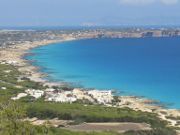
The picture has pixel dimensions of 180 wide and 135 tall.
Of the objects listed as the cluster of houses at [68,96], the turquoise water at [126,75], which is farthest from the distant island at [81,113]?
the turquoise water at [126,75]

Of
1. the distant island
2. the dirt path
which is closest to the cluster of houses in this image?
the distant island

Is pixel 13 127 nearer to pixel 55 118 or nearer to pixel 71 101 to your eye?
pixel 55 118

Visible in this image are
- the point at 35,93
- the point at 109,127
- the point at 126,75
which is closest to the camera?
the point at 109,127

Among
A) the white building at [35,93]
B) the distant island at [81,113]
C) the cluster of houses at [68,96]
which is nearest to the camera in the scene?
the distant island at [81,113]

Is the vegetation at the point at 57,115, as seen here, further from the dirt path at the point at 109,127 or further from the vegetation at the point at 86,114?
the dirt path at the point at 109,127

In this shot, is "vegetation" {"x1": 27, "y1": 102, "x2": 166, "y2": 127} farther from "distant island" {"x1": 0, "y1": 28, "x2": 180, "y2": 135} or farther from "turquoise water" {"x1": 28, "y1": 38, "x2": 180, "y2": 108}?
"turquoise water" {"x1": 28, "y1": 38, "x2": 180, "y2": 108}

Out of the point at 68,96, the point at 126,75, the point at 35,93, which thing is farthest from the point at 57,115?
the point at 126,75

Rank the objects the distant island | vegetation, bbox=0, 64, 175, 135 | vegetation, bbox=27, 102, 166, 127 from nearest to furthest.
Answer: vegetation, bbox=0, 64, 175, 135
the distant island
vegetation, bbox=27, 102, 166, 127

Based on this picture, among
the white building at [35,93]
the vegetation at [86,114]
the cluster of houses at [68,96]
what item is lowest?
the cluster of houses at [68,96]

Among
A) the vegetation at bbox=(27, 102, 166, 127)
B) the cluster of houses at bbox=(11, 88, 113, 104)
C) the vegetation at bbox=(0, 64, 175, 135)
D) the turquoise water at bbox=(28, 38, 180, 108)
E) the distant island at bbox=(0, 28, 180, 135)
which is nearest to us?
the vegetation at bbox=(0, 64, 175, 135)

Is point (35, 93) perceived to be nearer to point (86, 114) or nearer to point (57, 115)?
point (57, 115)
